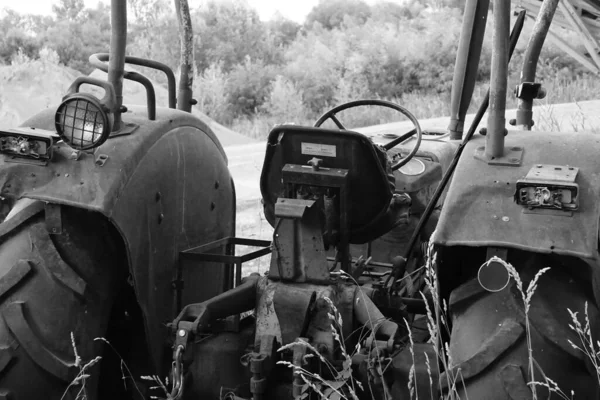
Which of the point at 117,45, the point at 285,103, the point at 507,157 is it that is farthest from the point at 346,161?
the point at 285,103

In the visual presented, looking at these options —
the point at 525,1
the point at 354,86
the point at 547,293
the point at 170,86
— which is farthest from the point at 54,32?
the point at 547,293

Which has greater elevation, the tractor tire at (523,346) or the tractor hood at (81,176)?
the tractor hood at (81,176)

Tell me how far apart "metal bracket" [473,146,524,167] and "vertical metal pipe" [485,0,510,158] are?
15 millimetres

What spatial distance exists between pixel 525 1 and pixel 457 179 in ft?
37.7

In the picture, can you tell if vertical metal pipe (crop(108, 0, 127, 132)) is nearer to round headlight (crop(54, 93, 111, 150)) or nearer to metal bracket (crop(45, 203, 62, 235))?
round headlight (crop(54, 93, 111, 150))

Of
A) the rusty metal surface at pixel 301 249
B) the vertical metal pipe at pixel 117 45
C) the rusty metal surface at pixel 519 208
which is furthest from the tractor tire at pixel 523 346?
the vertical metal pipe at pixel 117 45

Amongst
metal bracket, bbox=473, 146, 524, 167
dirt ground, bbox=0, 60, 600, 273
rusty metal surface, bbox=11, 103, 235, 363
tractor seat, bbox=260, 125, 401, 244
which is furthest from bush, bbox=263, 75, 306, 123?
metal bracket, bbox=473, 146, 524, 167

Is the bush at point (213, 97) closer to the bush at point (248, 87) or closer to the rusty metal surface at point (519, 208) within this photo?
the bush at point (248, 87)

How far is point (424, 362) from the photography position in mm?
3312

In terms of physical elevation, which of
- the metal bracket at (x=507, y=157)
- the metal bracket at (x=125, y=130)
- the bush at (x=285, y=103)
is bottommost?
the bush at (x=285, y=103)

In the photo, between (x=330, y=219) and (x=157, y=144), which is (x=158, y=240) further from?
(x=330, y=219)

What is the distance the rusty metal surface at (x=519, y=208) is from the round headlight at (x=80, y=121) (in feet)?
4.32

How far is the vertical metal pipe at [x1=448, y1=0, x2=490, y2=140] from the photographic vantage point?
4805mm

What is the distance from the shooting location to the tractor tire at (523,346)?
8.92ft
